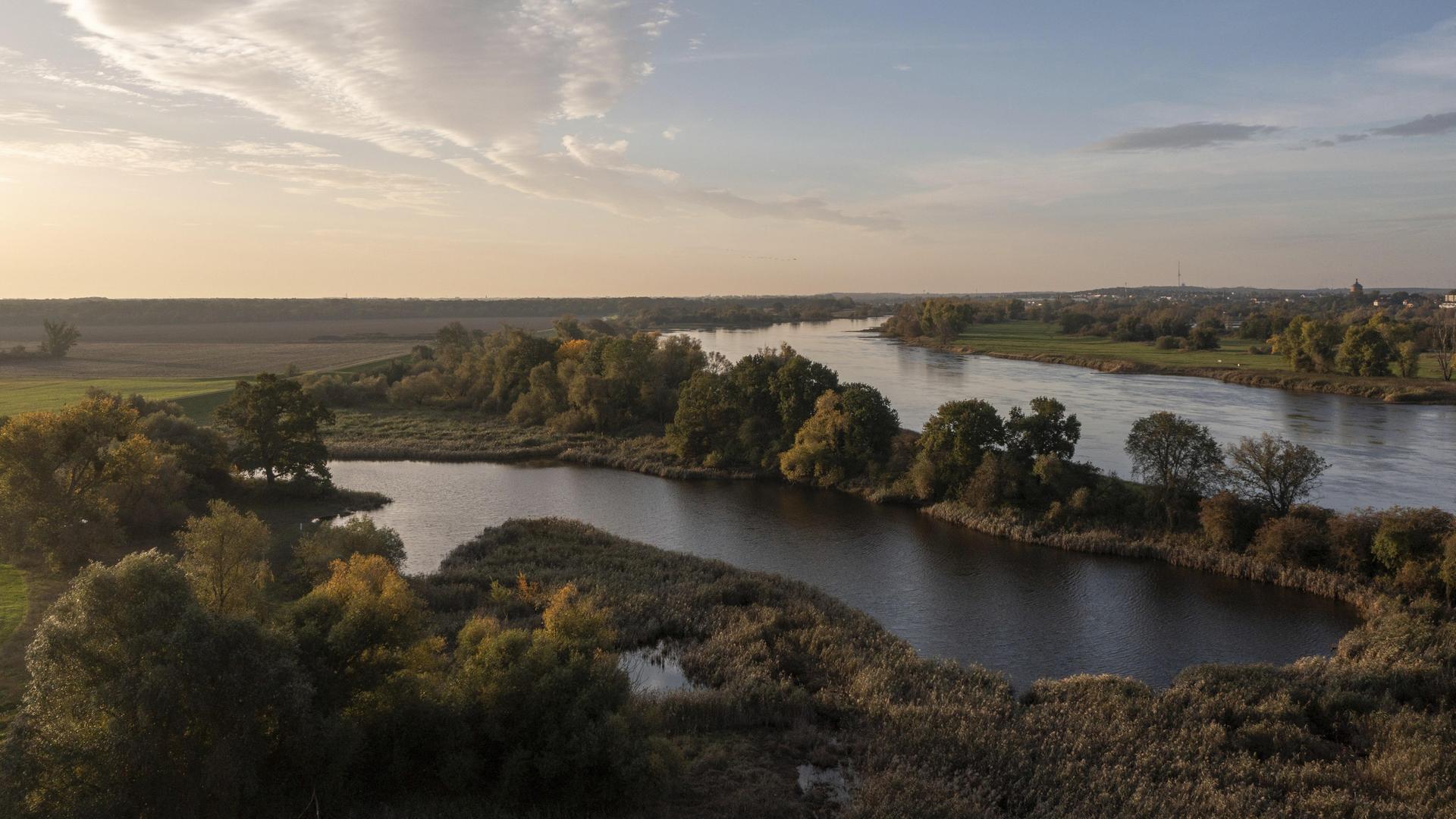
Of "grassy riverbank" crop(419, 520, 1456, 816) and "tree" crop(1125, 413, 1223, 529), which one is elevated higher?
"tree" crop(1125, 413, 1223, 529)

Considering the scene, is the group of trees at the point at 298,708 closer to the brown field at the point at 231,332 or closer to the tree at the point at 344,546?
the tree at the point at 344,546

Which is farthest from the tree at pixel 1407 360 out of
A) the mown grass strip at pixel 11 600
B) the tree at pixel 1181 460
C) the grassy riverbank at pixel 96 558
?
the mown grass strip at pixel 11 600

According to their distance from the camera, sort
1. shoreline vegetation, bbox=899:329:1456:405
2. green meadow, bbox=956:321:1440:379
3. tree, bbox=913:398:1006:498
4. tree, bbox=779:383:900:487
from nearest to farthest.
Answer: tree, bbox=913:398:1006:498, tree, bbox=779:383:900:487, shoreline vegetation, bbox=899:329:1456:405, green meadow, bbox=956:321:1440:379

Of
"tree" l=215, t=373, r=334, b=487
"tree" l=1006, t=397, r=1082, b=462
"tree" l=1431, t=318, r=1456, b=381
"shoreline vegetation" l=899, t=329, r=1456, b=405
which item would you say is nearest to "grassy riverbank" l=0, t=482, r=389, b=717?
"tree" l=215, t=373, r=334, b=487

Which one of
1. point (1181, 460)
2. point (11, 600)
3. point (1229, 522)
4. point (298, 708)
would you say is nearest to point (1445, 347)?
point (1181, 460)

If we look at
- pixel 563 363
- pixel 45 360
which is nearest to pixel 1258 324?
pixel 563 363

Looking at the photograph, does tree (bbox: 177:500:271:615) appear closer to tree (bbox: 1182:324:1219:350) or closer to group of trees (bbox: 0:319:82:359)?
group of trees (bbox: 0:319:82:359)
